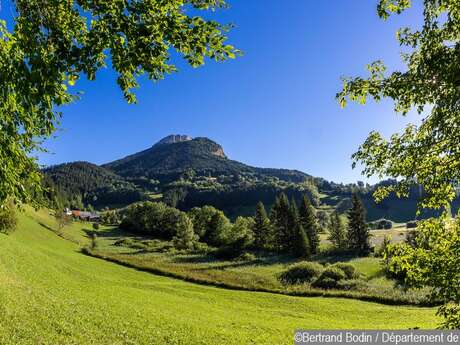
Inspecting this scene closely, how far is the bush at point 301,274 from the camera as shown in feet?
192

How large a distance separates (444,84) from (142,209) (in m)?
146

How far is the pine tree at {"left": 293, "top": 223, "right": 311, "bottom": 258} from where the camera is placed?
88.9 meters

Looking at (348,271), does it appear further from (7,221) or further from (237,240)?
(7,221)

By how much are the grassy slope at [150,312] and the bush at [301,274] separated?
56.6 feet

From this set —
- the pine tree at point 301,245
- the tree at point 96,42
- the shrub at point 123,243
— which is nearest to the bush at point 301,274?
the pine tree at point 301,245

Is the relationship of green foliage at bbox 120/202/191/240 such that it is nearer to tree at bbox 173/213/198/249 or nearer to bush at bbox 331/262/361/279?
tree at bbox 173/213/198/249

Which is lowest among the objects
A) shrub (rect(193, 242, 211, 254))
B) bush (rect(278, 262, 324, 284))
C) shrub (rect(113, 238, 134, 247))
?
shrub (rect(113, 238, 134, 247))

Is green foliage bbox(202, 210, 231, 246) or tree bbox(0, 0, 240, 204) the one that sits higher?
tree bbox(0, 0, 240, 204)

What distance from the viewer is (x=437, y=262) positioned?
8.88 meters

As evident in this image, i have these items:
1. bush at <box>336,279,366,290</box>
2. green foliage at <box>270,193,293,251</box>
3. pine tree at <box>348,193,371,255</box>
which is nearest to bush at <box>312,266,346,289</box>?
bush at <box>336,279,366,290</box>

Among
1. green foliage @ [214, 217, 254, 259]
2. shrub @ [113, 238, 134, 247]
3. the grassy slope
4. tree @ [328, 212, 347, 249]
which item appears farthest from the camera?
shrub @ [113, 238, 134, 247]

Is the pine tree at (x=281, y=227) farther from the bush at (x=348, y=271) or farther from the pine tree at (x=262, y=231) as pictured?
the bush at (x=348, y=271)

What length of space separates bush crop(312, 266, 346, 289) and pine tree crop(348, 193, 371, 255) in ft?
131

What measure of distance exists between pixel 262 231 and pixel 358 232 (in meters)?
26.9
